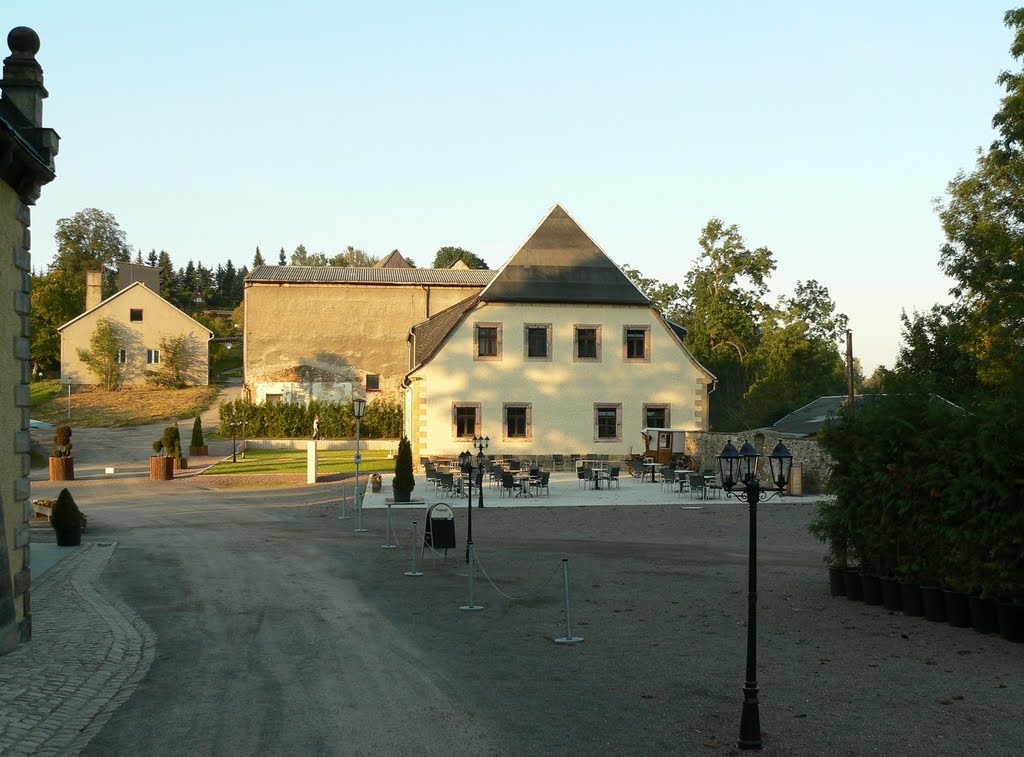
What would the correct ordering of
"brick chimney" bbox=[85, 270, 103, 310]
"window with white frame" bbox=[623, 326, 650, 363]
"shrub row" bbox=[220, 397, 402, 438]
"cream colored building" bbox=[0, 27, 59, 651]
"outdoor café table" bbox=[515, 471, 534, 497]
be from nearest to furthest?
1. "cream colored building" bbox=[0, 27, 59, 651]
2. "outdoor café table" bbox=[515, 471, 534, 497]
3. "window with white frame" bbox=[623, 326, 650, 363]
4. "shrub row" bbox=[220, 397, 402, 438]
5. "brick chimney" bbox=[85, 270, 103, 310]

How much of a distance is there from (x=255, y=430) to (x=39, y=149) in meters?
43.3

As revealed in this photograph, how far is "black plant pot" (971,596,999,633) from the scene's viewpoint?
10.5 metres

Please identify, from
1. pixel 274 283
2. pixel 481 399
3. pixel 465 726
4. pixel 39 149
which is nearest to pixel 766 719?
pixel 465 726

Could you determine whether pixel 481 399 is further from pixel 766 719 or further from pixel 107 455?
pixel 766 719

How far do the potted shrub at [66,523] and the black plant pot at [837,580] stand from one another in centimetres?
1474

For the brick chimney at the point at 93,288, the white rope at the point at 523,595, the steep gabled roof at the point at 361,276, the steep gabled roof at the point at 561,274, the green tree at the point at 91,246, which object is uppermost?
the green tree at the point at 91,246

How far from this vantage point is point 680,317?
69.2m

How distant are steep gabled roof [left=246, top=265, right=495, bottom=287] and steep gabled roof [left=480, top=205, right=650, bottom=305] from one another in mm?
17226

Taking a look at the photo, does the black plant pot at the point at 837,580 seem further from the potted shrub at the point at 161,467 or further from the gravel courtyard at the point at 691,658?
the potted shrub at the point at 161,467

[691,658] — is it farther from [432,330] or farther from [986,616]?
[432,330]

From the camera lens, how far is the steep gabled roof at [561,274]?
38.9 m

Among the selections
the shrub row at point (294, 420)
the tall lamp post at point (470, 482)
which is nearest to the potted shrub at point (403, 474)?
the tall lamp post at point (470, 482)

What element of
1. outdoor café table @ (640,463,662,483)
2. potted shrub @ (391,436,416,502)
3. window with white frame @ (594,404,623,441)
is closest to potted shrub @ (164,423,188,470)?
potted shrub @ (391,436,416,502)

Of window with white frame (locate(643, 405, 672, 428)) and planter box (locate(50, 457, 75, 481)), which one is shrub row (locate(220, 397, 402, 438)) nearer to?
planter box (locate(50, 457, 75, 481))
